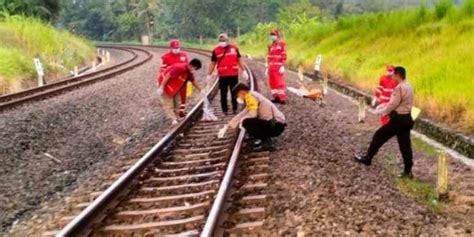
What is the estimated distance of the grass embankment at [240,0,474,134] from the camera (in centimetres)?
1200

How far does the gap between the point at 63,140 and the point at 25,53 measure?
45.9ft

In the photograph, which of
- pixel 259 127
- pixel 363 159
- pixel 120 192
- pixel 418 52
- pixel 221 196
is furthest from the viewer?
pixel 418 52

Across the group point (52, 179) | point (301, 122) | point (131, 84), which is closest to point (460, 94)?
point (301, 122)

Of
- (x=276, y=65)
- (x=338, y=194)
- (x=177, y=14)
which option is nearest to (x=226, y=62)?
(x=276, y=65)

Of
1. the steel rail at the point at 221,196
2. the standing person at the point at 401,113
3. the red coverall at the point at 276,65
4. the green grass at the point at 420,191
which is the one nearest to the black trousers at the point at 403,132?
the standing person at the point at 401,113

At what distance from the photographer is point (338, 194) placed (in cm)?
651

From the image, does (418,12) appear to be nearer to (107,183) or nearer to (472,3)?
(472,3)

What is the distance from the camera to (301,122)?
11445 millimetres

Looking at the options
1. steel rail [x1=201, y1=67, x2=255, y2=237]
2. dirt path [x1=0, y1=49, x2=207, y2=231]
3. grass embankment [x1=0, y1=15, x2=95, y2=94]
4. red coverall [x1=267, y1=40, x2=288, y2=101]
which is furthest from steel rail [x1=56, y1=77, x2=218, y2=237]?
grass embankment [x1=0, y1=15, x2=95, y2=94]

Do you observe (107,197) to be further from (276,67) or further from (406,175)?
(276,67)

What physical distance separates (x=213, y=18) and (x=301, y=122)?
229ft

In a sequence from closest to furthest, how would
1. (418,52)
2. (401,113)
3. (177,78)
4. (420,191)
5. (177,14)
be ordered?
(420,191) < (401,113) < (177,78) < (418,52) < (177,14)

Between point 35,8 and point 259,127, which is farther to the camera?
point 35,8

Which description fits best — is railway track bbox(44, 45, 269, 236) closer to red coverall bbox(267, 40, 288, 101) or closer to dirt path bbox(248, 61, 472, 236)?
dirt path bbox(248, 61, 472, 236)
